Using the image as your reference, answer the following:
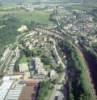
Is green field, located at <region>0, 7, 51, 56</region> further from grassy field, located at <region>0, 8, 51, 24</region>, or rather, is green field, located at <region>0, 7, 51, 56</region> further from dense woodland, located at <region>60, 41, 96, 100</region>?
dense woodland, located at <region>60, 41, 96, 100</region>

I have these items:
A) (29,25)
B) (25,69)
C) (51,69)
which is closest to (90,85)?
(51,69)

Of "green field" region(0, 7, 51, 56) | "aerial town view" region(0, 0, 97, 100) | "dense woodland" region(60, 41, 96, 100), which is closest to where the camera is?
"dense woodland" region(60, 41, 96, 100)

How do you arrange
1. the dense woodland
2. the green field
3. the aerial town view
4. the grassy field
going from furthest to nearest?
the grassy field < the green field < the aerial town view < the dense woodland

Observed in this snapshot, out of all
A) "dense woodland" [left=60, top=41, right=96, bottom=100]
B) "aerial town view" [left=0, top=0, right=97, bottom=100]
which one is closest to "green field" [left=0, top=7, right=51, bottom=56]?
"aerial town view" [left=0, top=0, right=97, bottom=100]

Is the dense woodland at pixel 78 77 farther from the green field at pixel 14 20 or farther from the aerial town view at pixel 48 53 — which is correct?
the green field at pixel 14 20

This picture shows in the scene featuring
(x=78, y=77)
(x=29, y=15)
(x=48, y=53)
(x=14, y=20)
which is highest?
(x=78, y=77)

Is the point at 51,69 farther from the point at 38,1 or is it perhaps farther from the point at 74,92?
the point at 38,1

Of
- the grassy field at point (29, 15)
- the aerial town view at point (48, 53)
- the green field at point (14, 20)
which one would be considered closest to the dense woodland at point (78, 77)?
the aerial town view at point (48, 53)

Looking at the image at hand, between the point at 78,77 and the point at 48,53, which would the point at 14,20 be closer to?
the point at 48,53

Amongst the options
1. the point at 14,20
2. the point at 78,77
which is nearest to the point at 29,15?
the point at 14,20
